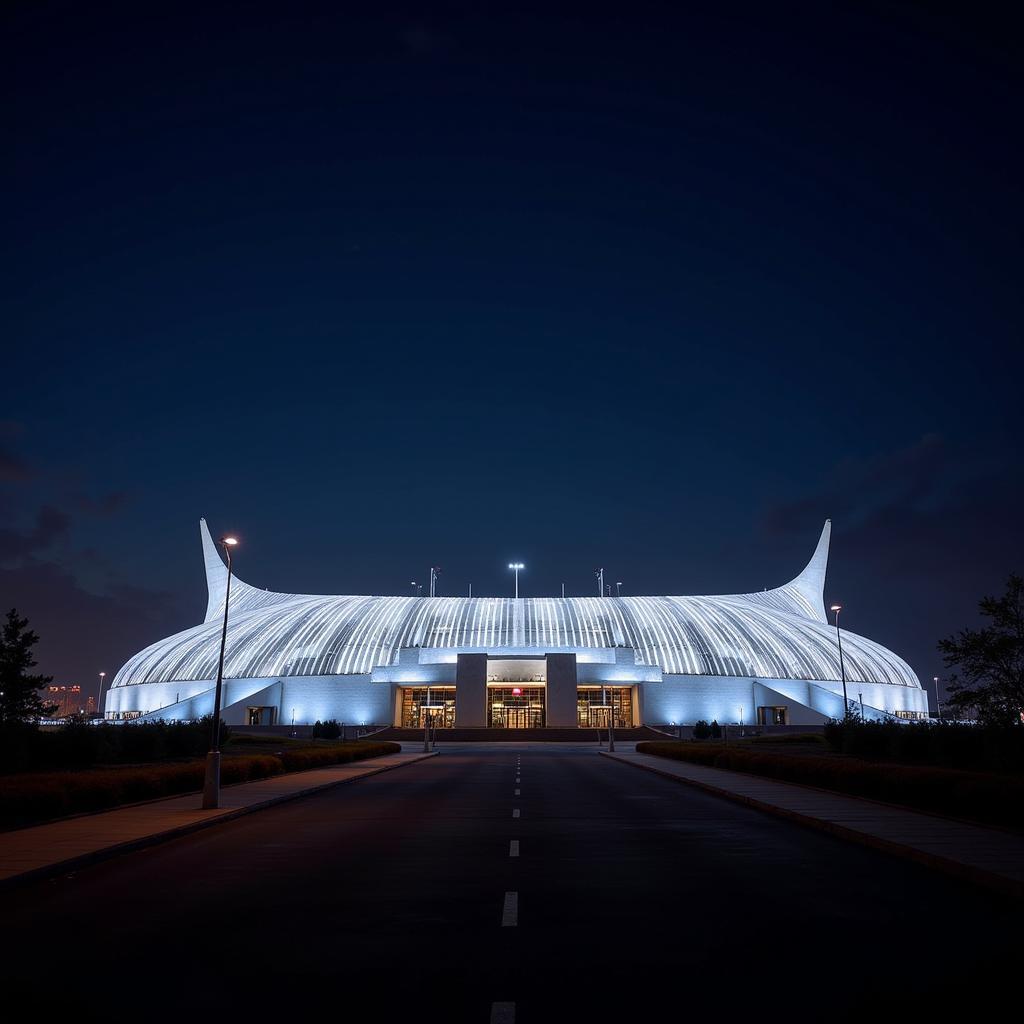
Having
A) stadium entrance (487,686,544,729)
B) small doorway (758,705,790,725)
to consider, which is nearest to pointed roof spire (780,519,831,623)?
small doorway (758,705,790,725)

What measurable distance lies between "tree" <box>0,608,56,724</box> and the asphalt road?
46.0 meters

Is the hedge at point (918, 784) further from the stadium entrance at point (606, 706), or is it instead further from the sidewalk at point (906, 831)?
the stadium entrance at point (606, 706)

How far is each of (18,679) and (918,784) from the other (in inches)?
2076

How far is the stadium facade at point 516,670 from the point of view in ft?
275

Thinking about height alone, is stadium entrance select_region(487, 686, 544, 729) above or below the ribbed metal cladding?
below

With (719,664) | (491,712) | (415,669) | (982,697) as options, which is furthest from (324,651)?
(982,697)

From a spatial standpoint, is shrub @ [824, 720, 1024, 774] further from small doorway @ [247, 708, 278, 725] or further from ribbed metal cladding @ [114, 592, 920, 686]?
small doorway @ [247, 708, 278, 725]

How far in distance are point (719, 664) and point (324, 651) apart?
36.9 m

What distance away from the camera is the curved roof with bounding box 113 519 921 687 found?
87188 millimetres

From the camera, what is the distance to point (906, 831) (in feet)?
50.4

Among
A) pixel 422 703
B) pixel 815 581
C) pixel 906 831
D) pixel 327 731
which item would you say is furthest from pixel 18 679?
pixel 815 581

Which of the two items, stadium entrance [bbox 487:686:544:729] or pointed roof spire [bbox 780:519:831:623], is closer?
stadium entrance [bbox 487:686:544:729]

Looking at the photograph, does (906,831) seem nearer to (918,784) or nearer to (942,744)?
(918,784)

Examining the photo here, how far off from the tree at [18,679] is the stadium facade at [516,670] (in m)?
25.0
